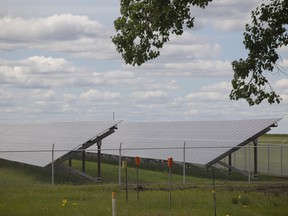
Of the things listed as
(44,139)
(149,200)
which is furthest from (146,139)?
(149,200)

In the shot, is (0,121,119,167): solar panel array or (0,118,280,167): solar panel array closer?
(0,121,119,167): solar panel array

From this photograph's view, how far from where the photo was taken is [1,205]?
738 inches

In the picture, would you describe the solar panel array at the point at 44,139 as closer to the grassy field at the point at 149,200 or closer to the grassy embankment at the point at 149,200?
the grassy embankment at the point at 149,200

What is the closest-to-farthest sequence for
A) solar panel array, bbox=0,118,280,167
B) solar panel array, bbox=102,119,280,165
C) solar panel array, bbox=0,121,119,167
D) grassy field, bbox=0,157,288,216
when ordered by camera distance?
grassy field, bbox=0,157,288,216, solar panel array, bbox=0,121,119,167, solar panel array, bbox=0,118,280,167, solar panel array, bbox=102,119,280,165

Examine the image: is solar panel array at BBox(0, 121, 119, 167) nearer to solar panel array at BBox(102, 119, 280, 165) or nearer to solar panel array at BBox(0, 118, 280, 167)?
solar panel array at BBox(0, 118, 280, 167)

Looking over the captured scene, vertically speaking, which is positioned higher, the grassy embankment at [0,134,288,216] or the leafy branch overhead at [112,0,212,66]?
the leafy branch overhead at [112,0,212,66]

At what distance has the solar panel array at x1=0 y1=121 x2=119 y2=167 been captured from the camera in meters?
29.7

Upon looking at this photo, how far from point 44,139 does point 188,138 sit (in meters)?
9.22

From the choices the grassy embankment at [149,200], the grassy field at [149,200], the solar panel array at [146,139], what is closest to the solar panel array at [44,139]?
A: the solar panel array at [146,139]

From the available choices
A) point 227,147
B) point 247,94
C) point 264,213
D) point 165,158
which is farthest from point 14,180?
point 264,213

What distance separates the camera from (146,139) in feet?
124

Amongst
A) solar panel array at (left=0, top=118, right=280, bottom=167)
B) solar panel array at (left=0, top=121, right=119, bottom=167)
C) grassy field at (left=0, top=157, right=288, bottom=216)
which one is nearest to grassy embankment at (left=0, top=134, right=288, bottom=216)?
grassy field at (left=0, top=157, right=288, bottom=216)

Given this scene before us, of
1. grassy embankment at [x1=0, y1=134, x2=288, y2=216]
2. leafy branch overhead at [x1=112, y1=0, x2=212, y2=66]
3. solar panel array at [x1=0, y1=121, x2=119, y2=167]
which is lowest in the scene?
grassy embankment at [x1=0, y1=134, x2=288, y2=216]

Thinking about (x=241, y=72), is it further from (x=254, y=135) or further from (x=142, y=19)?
(x=254, y=135)
